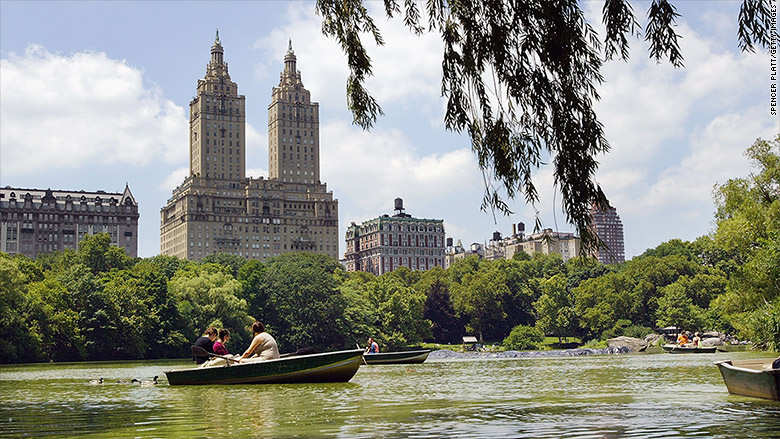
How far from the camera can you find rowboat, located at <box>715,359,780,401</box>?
17.5 meters

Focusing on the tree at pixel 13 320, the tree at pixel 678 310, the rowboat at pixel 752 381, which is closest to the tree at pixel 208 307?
the tree at pixel 13 320

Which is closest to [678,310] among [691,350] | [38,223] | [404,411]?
[691,350]

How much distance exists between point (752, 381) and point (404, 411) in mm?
7419

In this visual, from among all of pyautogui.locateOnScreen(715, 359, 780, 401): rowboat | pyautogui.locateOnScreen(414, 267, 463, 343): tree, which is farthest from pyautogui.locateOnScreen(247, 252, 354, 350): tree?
pyautogui.locateOnScreen(715, 359, 780, 401): rowboat

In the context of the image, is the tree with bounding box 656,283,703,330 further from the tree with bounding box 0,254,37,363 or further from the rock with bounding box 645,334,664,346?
the tree with bounding box 0,254,37,363

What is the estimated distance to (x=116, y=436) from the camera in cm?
1391

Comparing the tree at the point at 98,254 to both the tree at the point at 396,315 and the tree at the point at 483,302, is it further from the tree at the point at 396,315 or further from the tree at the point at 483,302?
the tree at the point at 483,302

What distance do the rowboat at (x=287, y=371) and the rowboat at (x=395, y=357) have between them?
21.7 meters

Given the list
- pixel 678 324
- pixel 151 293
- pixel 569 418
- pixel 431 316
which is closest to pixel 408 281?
pixel 431 316

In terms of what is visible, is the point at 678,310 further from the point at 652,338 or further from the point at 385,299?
the point at 385,299

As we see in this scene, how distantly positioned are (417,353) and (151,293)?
3978cm

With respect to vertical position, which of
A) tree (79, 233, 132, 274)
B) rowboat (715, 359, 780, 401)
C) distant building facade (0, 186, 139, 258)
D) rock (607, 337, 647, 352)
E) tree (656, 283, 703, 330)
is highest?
distant building facade (0, 186, 139, 258)

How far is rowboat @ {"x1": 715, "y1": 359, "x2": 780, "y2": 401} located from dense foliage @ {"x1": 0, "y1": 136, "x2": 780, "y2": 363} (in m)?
22.2

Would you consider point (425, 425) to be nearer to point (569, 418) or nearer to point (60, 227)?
point (569, 418)
